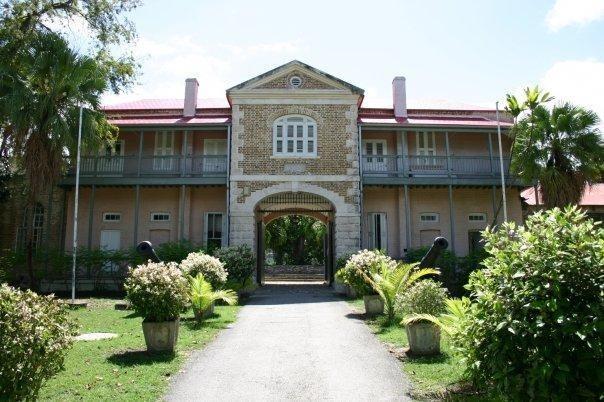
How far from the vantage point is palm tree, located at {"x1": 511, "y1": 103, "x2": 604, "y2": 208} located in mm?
17047

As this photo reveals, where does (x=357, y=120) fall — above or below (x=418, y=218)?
above

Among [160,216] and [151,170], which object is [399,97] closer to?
[151,170]

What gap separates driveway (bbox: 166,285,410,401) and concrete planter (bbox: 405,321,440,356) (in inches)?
17.3

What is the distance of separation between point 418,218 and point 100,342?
15522 millimetres

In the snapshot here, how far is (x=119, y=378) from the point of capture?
6.69 meters

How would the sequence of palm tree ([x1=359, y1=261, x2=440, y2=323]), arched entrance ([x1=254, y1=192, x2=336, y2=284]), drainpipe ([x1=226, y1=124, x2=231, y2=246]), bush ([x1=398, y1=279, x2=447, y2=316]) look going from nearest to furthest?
bush ([x1=398, y1=279, x2=447, y2=316]) < palm tree ([x1=359, y1=261, x2=440, y2=323]) < drainpipe ([x1=226, y1=124, x2=231, y2=246]) < arched entrance ([x1=254, y1=192, x2=336, y2=284])

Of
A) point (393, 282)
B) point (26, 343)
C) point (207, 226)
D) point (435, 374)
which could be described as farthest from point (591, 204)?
point (26, 343)

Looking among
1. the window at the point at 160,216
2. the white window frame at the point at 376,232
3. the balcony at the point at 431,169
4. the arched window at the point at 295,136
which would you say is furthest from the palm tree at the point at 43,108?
the white window frame at the point at 376,232

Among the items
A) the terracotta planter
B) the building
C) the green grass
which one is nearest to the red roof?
the building

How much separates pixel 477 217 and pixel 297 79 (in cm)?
977

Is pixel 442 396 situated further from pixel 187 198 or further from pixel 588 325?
pixel 187 198

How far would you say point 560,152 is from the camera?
17.5m

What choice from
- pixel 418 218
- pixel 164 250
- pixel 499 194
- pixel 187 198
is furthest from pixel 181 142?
pixel 499 194

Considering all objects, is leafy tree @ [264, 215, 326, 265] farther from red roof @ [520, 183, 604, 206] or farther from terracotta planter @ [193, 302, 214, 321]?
terracotta planter @ [193, 302, 214, 321]
